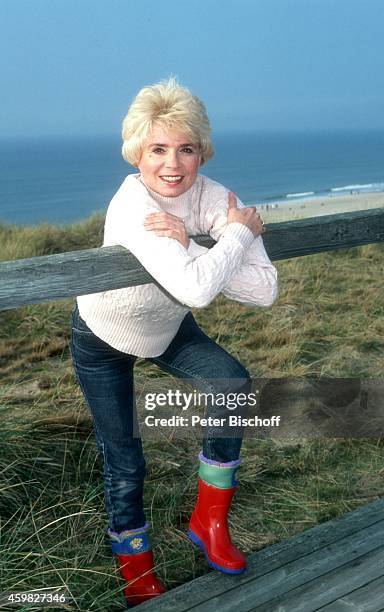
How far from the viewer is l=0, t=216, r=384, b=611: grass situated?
294cm

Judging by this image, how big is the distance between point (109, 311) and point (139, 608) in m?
0.96

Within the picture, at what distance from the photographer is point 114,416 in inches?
108

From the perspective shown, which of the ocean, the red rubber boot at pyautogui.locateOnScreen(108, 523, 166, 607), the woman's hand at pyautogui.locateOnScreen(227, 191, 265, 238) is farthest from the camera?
the ocean

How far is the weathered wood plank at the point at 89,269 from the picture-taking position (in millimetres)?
2191

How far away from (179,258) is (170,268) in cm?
4

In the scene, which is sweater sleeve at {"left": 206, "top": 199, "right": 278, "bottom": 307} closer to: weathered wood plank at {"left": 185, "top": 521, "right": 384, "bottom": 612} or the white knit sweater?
the white knit sweater

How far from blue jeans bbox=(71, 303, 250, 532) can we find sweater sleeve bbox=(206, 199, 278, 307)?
0.23 meters

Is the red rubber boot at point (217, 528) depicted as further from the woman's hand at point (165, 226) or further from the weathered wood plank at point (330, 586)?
the woman's hand at point (165, 226)

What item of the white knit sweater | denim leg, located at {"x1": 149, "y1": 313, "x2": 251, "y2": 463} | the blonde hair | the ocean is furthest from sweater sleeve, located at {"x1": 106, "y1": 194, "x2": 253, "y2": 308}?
the ocean

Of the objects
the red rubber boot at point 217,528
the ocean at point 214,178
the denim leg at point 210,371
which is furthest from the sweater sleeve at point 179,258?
the ocean at point 214,178

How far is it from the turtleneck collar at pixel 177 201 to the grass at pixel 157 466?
3.82 feet

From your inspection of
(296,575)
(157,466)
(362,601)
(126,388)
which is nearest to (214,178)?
(157,466)

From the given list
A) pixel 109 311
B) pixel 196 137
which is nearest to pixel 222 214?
pixel 196 137

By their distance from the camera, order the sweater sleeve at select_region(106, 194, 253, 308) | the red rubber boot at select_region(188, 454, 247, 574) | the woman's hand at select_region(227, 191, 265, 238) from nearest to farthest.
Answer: the sweater sleeve at select_region(106, 194, 253, 308) < the woman's hand at select_region(227, 191, 265, 238) < the red rubber boot at select_region(188, 454, 247, 574)
